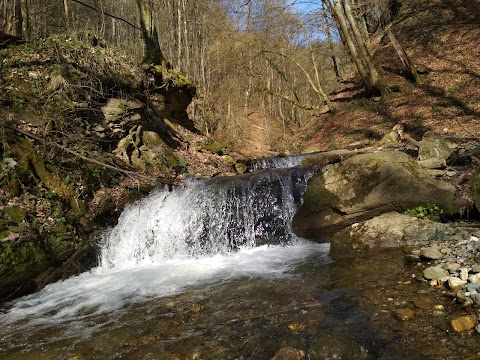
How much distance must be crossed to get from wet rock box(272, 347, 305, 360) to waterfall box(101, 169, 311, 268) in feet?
14.4

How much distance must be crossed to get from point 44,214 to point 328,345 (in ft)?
19.7

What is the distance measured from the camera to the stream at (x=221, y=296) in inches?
128

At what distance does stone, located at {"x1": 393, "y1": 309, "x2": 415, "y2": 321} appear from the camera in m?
3.27

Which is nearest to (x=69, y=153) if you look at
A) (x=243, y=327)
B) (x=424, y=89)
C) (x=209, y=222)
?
(x=209, y=222)

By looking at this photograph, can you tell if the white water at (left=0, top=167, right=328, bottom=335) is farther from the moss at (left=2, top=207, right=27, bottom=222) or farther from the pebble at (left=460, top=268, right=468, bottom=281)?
the pebble at (left=460, top=268, right=468, bottom=281)

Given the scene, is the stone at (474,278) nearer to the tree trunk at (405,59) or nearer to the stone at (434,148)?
the stone at (434,148)

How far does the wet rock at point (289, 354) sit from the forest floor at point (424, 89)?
34.5 ft

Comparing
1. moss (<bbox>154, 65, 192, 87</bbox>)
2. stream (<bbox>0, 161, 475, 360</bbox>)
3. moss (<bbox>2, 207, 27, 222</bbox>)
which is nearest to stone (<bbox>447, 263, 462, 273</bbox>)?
stream (<bbox>0, 161, 475, 360</bbox>)

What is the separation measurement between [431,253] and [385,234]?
1.00 meters

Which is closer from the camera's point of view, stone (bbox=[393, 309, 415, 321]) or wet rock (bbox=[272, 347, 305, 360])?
wet rock (bbox=[272, 347, 305, 360])

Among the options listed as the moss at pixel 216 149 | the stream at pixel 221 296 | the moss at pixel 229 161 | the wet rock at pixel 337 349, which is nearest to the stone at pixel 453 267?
the stream at pixel 221 296

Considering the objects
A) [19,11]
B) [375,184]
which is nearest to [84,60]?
→ [19,11]

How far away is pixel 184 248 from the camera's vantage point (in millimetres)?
7680

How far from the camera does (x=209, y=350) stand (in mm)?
3270
